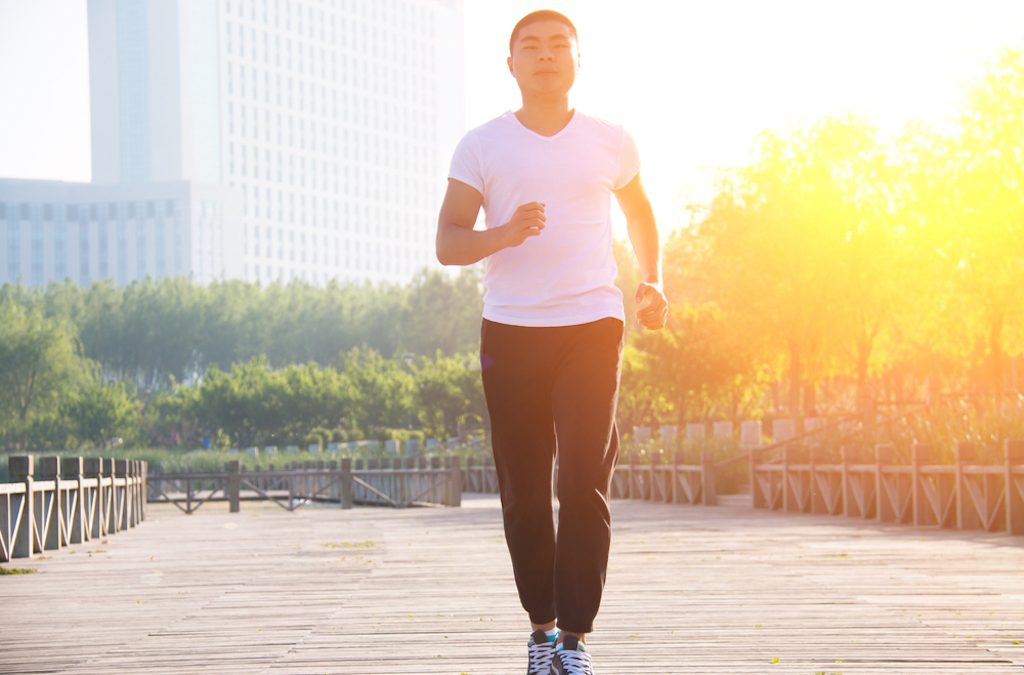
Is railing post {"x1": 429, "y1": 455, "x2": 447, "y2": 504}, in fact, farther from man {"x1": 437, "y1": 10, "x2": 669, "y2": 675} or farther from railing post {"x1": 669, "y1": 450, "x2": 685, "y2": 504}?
man {"x1": 437, "y1": 10, "x2": 669, "y2": 675}

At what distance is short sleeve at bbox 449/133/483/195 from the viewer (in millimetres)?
4773

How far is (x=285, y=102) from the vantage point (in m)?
200

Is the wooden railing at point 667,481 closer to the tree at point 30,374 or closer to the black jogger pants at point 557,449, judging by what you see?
the black jogger pants at point 557,449

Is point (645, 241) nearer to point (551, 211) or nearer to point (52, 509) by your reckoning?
point (551, 211)

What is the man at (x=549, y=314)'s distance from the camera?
4.57 m

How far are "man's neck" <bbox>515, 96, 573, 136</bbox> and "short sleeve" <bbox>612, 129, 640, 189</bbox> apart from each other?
197mm

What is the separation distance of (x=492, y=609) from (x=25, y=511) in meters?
7.68

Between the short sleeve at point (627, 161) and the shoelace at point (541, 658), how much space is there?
4.72 ft

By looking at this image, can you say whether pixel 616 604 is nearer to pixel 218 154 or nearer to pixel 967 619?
pixel 967 619

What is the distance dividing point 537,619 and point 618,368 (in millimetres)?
801

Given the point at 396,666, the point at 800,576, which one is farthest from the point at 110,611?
the point at 800,576

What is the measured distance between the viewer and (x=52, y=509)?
50.5 ft

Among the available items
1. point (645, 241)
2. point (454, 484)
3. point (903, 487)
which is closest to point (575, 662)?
point (645, 241)

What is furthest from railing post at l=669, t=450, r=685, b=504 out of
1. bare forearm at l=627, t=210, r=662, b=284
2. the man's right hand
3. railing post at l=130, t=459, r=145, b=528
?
the man's right hand
